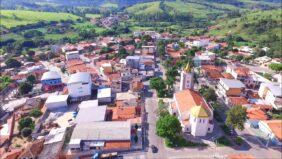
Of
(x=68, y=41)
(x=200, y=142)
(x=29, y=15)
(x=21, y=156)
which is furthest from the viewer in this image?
(x=29, y=15)

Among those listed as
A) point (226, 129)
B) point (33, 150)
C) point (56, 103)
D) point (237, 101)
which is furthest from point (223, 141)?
point (56, 103)

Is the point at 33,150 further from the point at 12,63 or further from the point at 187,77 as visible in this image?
the point at 12,63

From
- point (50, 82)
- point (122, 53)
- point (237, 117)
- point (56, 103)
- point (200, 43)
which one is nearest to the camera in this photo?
point (237, 117)

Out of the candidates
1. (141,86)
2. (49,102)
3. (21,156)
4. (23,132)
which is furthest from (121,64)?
(21,156)

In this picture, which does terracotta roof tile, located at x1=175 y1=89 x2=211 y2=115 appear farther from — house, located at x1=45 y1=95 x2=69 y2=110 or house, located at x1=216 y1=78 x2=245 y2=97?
house, located at x1=45 y1=95 x2=69 y2=110

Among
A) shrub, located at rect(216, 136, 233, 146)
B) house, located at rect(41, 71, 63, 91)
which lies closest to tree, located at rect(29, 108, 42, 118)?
house, located at rect(41, 71, 63, 91)

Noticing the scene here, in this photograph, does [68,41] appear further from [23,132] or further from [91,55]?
[23,132]
